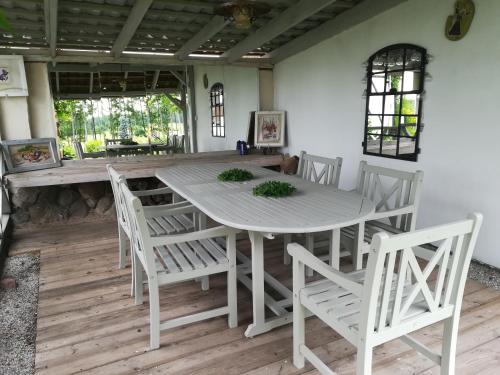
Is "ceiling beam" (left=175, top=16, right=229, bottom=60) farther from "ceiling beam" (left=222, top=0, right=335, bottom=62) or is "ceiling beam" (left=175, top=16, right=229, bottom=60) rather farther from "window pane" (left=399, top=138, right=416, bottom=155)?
"window pane" (left=399, top=138, right=416, bottom=155)

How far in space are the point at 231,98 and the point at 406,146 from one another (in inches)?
134

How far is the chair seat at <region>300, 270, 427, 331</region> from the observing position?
148 centimetres

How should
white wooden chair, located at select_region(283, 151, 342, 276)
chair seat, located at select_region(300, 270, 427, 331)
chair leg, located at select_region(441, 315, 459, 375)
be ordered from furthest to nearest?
white wooden chair, located at select_region(283, 151, 342, 276), chair leg, located at select_region(441, 315, 459, 375), chair seat, located at select_region(300, 270, 427, 331)

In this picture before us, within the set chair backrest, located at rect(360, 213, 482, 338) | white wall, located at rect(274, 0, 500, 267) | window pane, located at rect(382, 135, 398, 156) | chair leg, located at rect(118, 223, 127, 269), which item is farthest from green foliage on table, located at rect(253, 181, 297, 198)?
window pane, located at rect(382, 135, 398, 156)

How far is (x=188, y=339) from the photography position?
6.90 feet

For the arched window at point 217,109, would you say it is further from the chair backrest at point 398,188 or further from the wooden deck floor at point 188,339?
the wooden deck floor at point 188,339

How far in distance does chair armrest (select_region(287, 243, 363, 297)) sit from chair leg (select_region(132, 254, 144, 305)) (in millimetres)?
1141

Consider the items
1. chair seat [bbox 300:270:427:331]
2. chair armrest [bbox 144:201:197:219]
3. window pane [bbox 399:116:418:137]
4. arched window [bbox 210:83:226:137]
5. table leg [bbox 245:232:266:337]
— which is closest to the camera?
chair seat [bbox 300:270:427:331]

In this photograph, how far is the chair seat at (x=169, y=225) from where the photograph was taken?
2.54m

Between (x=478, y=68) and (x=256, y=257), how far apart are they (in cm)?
226

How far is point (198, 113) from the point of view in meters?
7.48

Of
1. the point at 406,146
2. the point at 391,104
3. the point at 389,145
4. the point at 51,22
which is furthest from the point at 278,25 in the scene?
the point at 51,22

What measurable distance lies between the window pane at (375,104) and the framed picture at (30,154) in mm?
3616

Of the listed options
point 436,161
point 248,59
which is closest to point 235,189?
point 436,161
